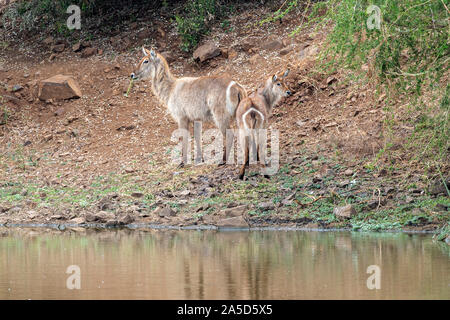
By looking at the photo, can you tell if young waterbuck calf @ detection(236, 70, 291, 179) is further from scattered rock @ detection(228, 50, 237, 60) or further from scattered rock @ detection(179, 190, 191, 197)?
scattered rock @ detection(228, 50, 237, 60)

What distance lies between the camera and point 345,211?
9.34 m

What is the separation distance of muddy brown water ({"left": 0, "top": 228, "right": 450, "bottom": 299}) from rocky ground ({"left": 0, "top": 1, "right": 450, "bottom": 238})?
2.34 feet

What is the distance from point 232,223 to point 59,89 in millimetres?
7309

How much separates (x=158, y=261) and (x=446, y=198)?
4.04 metres

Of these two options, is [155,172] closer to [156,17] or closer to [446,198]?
[446,198]

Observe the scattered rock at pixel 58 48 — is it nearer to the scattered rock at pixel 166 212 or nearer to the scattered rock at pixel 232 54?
the scattered rock at pixel 232 54

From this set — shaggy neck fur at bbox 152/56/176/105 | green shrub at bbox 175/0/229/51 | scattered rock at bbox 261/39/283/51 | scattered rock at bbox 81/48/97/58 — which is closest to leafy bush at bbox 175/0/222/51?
green shrub at bbox 175/0/229/51

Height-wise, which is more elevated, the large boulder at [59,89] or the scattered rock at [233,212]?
the large boulder at [59,89]

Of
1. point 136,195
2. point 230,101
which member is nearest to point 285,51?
point 230,101

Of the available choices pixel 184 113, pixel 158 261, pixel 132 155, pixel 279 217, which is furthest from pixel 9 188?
pixel 158 261

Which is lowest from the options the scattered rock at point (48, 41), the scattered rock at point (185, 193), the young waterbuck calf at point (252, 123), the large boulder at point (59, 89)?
the scattered rock at point (185, 193)

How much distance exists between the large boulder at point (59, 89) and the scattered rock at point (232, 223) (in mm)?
7015

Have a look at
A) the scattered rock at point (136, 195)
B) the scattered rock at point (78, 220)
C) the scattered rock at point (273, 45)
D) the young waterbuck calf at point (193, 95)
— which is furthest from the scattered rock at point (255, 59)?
the scattered rock at point (78, 220)

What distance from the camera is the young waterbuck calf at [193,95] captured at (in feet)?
38.9
